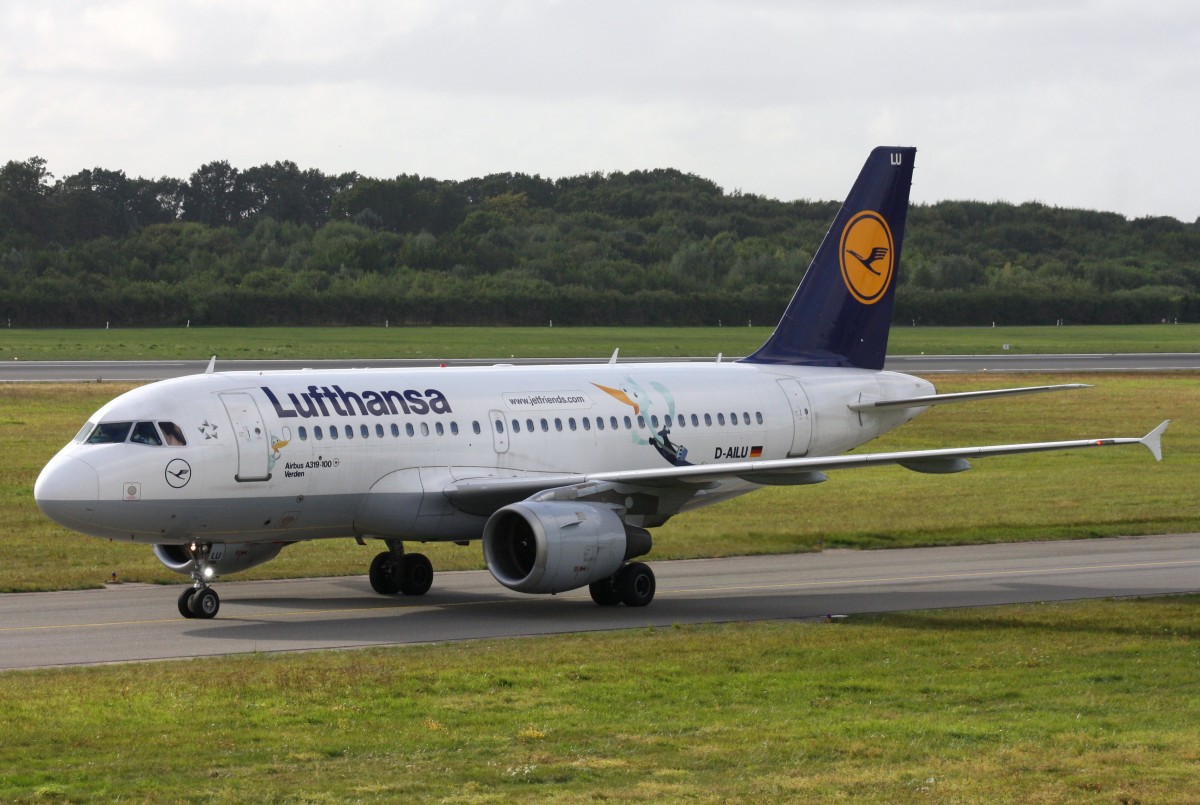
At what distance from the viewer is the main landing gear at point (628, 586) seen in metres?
27.0

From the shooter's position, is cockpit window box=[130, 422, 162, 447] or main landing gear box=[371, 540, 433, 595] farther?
main landing gear box=[371, 540, 433, 595]

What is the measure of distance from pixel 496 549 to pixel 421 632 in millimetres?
2394

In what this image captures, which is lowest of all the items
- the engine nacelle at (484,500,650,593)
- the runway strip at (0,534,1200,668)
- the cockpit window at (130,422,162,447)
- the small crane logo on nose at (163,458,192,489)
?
the runway strip at (0,534,1200,668)

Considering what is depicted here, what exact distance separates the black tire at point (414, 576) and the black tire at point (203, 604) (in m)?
3.89

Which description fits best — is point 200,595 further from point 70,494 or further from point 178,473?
point 70,494

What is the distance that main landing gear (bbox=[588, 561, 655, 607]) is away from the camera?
2700 centimetres

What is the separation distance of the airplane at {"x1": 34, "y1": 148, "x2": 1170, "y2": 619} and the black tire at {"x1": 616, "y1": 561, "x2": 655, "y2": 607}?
0.07 feet

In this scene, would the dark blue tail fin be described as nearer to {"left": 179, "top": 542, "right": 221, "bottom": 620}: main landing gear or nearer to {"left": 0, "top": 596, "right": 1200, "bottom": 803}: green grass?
{"left": 0, "top": 596, "right": 1200, "bottom": 803}: green grass

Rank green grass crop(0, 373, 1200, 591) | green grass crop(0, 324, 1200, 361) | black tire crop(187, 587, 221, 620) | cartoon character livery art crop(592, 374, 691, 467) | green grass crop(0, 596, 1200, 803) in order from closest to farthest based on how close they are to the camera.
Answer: green grass crop(0, 596, 1200, 803), black tire crop(187, 587, 221, 620), cartoon character livery art crop(592, 374, 691, 467), green grass crop(0, 373, 1200, 591), green grass crop(0, 324, 1200, 361)

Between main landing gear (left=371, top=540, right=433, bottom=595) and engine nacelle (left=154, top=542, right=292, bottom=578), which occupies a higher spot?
engine nacelle (left=154, top=542, right=292, bottom=578)

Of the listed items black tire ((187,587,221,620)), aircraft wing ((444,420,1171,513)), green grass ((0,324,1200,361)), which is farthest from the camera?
green grass ((0,324,1200,361))

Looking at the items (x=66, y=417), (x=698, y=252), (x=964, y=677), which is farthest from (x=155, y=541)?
(x=698, y=252)

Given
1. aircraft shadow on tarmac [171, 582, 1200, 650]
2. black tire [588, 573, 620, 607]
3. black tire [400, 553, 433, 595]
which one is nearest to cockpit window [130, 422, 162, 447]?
aircraft shadow on tarmac [171, 582, 1200, 650]

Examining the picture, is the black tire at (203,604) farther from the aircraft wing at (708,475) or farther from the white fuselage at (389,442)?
the aircraft wing at (708,475)
